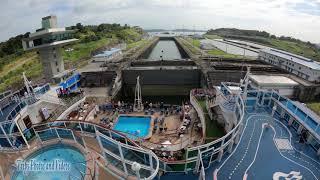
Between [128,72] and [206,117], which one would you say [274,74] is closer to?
[206,117]

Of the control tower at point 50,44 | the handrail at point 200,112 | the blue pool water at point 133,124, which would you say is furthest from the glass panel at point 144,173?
the control tower at point 50,44

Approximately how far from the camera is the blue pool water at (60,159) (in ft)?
52.0

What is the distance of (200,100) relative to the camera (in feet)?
116

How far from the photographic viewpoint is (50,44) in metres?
36.8

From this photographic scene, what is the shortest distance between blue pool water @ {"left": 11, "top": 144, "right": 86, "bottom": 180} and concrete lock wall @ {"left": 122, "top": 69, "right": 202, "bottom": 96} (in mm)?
35242

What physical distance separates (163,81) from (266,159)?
3646 centimetres

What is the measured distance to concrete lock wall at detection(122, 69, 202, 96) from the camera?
51.9 metres

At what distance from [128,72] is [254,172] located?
4031 centimetres

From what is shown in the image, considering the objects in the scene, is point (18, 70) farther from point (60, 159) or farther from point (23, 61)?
point (60, 159)

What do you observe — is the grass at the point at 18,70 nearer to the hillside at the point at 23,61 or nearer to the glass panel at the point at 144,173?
the hillside at the point at 23,61

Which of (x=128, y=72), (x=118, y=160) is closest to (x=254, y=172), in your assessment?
(x=118, y=160)

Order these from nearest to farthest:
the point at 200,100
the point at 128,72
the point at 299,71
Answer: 1. the point at 200,100
2. the point at 299,71
3. the point at 128,72

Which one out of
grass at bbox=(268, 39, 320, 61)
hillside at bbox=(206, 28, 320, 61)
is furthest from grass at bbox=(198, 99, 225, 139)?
grass at bbox=(268, 39, 320, 61)

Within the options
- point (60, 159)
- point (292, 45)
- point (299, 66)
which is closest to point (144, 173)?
point (60, 159)
